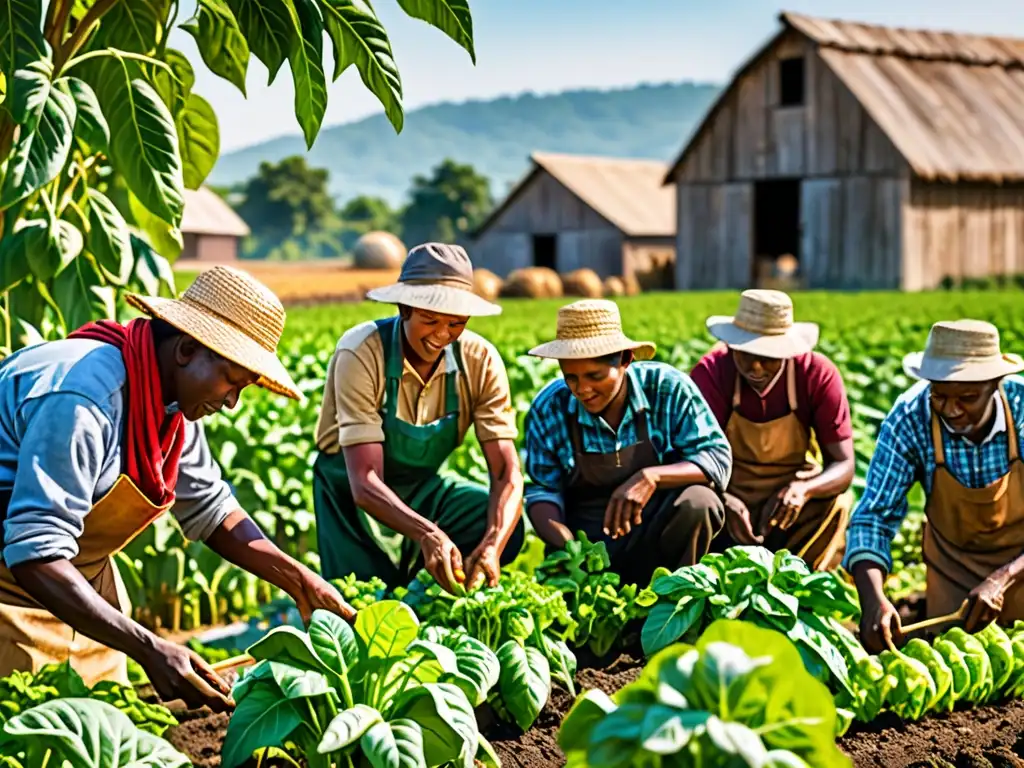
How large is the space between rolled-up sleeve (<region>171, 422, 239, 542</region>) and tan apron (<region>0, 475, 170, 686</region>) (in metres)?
0.15

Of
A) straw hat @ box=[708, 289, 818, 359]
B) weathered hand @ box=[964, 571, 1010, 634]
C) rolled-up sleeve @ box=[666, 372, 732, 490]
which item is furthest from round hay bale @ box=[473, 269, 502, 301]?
weathered hand @ box=[964, 571, 1010, 634]

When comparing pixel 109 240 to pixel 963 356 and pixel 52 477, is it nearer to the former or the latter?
pixel 52 477

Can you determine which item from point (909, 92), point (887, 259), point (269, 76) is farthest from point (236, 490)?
point (909, 92)

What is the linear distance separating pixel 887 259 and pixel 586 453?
20.0 m

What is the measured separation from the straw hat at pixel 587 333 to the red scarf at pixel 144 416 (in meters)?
1.34

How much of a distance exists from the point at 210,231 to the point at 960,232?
85.2ft

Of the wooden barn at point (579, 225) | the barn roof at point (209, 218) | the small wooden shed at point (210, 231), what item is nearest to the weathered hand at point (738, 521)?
the wooden barn at point (579, 225)

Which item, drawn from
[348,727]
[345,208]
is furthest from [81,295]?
[345,208]

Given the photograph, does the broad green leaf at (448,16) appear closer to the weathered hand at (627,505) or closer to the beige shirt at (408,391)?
the beige shirt at (408,391)

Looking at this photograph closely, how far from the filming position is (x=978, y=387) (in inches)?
175

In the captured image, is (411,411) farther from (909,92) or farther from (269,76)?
(909,92)

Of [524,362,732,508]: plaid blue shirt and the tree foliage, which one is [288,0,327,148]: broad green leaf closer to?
the tree foliage

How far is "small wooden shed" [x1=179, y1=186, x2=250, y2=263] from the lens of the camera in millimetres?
44094

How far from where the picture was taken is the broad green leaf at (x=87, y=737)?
8.84ft
